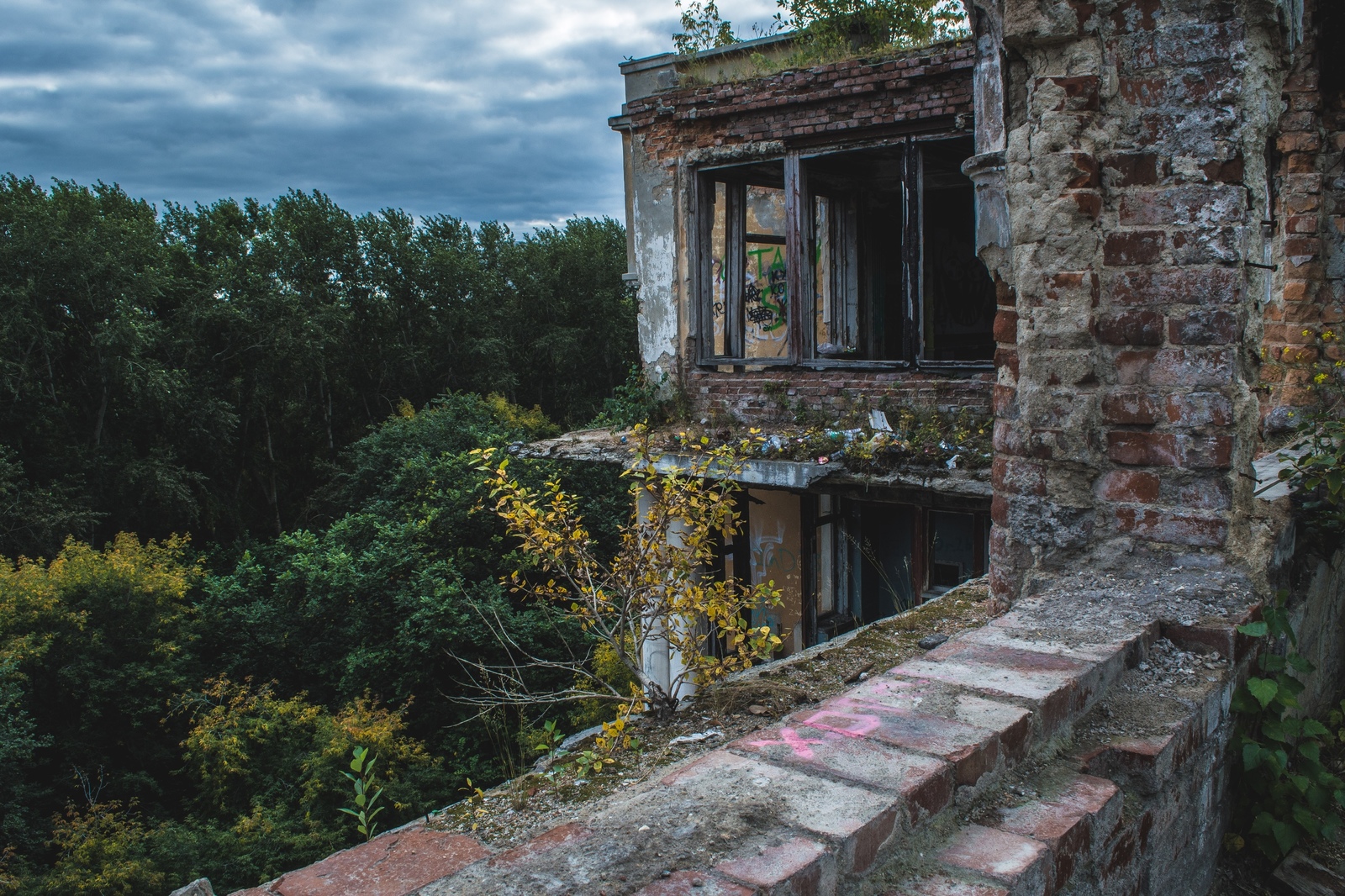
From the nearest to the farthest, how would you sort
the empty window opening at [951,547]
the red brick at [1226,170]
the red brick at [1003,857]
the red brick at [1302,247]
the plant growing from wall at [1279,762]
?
the red brick at [1003,857]
the plant growing from wall at [1279,762]
the red brick at [1226,170]
the red brick at [1302,247]
the empty window opening at [951,547]

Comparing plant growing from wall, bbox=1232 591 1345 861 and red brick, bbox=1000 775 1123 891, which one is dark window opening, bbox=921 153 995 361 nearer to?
plant growing from wall, bbox=1232 591 1345 861

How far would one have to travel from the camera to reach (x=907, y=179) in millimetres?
7672

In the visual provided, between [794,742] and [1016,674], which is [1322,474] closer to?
[1016,674]

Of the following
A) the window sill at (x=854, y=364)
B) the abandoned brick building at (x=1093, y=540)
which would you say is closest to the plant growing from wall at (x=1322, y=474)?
the abandoned brick building at (x=1093, y=540)

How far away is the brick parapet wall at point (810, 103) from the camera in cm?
729

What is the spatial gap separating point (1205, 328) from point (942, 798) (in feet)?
5.79

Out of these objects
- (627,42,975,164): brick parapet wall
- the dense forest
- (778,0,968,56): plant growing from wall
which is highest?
(778,0,968,56): plant growing from wall

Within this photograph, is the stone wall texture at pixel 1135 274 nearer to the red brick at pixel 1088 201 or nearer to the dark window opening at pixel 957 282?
the red brick at pixel 1088 201

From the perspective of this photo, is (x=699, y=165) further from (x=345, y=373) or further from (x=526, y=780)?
(x=345, y=373)

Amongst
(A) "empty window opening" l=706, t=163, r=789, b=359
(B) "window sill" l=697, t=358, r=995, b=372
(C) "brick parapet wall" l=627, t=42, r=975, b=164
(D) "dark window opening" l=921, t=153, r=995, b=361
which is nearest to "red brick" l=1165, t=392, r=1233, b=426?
(B) "window sill" l=697, t=358, r=995, b=372

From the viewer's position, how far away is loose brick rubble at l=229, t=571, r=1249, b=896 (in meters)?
1.37

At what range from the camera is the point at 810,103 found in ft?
26.1

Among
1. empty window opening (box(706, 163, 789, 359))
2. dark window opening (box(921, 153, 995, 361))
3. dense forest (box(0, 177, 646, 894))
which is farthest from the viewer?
dark window opening (box(921, 153, 995, 361))

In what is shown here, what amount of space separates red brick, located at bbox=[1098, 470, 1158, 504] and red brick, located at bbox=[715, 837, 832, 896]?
73.5 inches
